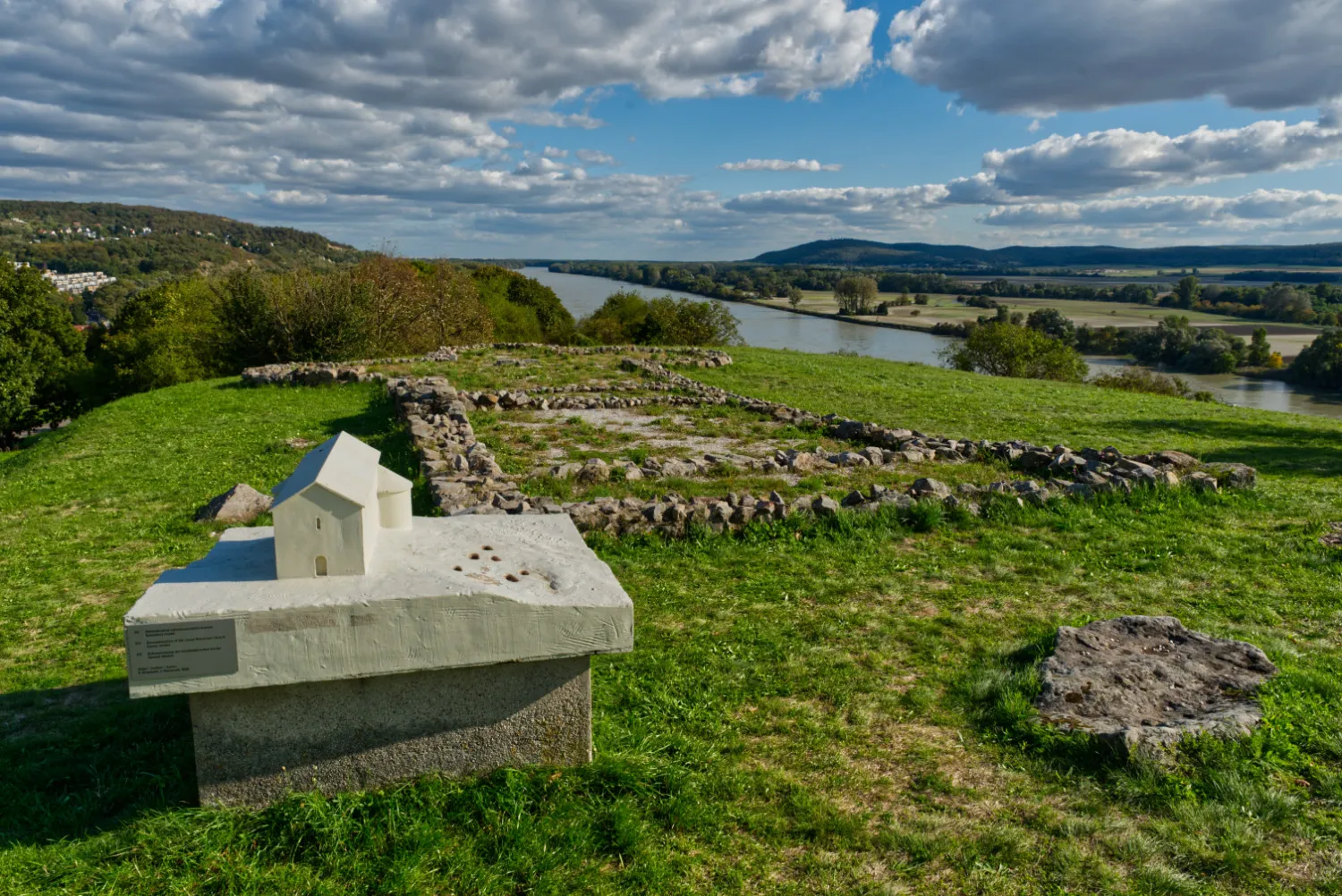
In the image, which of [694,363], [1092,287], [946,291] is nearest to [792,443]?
[694,363]

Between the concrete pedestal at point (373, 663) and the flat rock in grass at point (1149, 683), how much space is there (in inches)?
97.0

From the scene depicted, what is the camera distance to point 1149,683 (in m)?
4.25

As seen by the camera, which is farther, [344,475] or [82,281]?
[82,281]

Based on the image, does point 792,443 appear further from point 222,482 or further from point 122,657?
point 122,657

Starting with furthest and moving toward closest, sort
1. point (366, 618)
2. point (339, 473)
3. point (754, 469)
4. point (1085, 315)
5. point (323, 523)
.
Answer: point (1085, 315), point (754, 469), point (339, 473), point (323, 523), point (366, 618)

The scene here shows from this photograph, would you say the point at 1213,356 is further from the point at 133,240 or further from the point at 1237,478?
the point at 133,240

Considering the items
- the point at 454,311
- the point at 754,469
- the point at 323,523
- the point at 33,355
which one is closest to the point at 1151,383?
the point at 454,311

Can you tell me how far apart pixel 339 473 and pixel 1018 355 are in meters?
45.2

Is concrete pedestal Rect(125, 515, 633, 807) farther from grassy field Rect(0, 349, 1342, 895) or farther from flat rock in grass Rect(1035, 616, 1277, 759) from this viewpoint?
flat rock in grass Rect(1035, 616, 1277, 759)

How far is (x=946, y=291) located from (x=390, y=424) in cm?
11371

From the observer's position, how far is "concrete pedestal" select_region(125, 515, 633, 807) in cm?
292

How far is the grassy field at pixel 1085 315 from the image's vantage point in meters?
67.0

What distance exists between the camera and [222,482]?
9.85 meters

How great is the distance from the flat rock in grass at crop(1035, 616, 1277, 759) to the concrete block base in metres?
2.54
